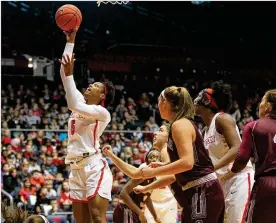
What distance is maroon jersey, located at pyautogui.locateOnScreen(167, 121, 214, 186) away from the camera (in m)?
4.30

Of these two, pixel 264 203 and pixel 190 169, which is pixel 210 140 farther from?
pixel 190 169

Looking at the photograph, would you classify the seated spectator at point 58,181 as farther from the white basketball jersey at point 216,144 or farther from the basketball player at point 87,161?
the white basketball jersey at point 216,144

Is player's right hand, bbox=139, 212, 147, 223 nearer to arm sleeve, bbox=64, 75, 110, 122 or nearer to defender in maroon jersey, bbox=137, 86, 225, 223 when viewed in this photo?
arm sleeve, bbox=64, 75, 110, 122

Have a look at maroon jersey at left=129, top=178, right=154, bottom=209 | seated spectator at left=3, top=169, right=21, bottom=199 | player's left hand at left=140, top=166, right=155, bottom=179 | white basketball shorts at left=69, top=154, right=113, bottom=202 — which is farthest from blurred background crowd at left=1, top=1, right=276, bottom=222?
player's left hand at left=140, top=166, right=155, bottom=179

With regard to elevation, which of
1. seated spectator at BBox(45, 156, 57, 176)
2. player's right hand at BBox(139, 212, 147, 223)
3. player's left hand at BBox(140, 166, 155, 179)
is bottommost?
seated spectator at BBox(45, 156, 57, 176)

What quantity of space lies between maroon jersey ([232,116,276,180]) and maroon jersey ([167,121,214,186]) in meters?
0.34

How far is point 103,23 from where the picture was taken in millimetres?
23609

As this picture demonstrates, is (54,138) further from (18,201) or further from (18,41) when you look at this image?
(18,41)

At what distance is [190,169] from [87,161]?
176 centimetres

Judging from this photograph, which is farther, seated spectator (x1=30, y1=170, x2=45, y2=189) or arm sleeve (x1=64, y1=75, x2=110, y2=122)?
seated spectator (x1=30, y1=170, x2=45, y2=189)

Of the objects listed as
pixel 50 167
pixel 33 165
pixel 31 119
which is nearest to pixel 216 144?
pixel 33 165

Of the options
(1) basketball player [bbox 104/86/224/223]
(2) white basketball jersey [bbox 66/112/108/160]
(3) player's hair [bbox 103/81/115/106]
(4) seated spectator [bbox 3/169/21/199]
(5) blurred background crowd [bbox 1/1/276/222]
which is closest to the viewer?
(1) basketball player [bbox 104/86/224/223]

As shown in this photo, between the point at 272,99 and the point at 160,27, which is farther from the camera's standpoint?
the point at 160,27

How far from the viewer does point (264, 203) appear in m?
4.38
